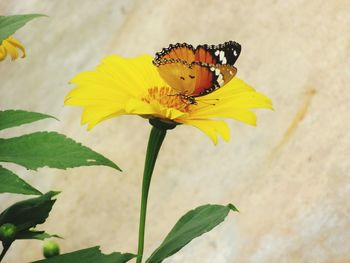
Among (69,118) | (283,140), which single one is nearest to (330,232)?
(283,140)

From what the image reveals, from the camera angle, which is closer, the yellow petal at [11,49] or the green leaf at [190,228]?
the green leaf at [190,228]

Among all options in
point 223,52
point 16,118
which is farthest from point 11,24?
point 223,52

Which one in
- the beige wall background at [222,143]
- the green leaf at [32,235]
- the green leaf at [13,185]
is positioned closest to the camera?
the green leaf at [13,185]

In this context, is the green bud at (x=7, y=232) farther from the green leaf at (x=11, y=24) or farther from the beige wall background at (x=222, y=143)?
the beige wall background at (x=222, y=143)

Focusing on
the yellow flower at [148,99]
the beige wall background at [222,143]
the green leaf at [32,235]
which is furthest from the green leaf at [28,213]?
the beige wall background at [222,143]

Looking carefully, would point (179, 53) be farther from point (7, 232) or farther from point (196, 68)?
point (7, 232)

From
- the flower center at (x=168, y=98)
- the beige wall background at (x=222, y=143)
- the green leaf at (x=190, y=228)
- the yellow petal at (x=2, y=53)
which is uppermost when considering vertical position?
the beige wall background at (x=222, y=143)
